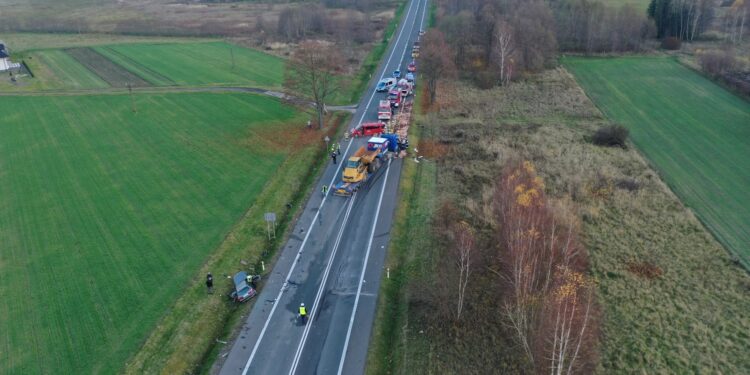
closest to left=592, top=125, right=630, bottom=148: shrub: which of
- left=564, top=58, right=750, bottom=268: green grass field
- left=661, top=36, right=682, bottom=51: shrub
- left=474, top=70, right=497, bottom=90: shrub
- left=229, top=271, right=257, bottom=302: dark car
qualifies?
left=564, top=58, right=750, bottom=268: green grass field

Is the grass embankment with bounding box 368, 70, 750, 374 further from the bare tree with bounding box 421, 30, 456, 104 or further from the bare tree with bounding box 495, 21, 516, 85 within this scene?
the bare tree with bounding box 495, 21, 516, 85

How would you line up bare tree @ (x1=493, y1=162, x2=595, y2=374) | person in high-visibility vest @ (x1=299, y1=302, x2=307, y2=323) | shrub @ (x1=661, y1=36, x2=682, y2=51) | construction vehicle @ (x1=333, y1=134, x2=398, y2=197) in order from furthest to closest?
shrub @ (x1=661, y1=36, x2=682, y2=51) → construction vehicle @ (x1=333, y1=134, x2=398, y2=197) → person in high-visibility vest @ (x1=299, y1=302, x2=307, y2=323) → bare tree @ (x1=493, y1=162, x2=595, y2=374)

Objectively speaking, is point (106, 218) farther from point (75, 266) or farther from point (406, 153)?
point (406, 153)

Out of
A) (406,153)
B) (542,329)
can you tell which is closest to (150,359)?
(542,329)

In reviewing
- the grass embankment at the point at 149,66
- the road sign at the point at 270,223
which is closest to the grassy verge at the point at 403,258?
the road sign at the point at 270,223

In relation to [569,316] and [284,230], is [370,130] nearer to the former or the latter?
[284,230]
